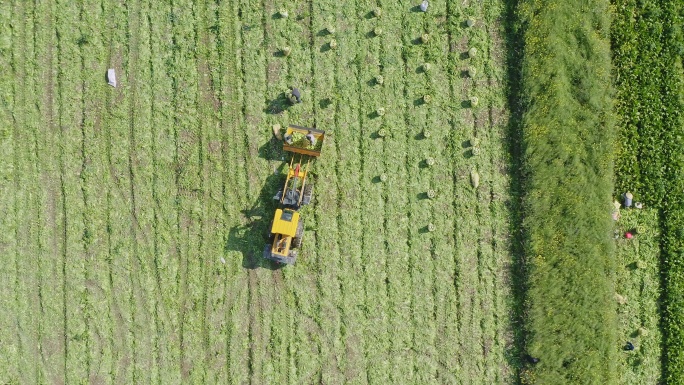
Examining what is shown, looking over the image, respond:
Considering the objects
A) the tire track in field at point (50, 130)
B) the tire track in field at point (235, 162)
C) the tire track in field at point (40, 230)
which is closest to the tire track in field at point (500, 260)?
the tire track in field at point (235, 162)

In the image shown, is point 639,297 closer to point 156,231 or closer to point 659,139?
point 659,139

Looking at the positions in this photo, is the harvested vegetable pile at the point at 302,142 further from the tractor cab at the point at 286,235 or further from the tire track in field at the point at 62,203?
the tire track in field at the point at 62,203

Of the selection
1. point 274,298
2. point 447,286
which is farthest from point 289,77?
point 447,286

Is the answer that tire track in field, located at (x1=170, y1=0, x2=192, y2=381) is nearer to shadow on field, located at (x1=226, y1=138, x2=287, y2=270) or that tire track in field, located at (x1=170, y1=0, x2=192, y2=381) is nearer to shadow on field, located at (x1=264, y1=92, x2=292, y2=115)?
shadow on field, located at (x1=226, y1=138, x2=287, y2=270)

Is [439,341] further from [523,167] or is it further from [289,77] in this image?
[289,77]

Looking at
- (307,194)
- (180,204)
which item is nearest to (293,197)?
(307,194)

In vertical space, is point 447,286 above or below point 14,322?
above
